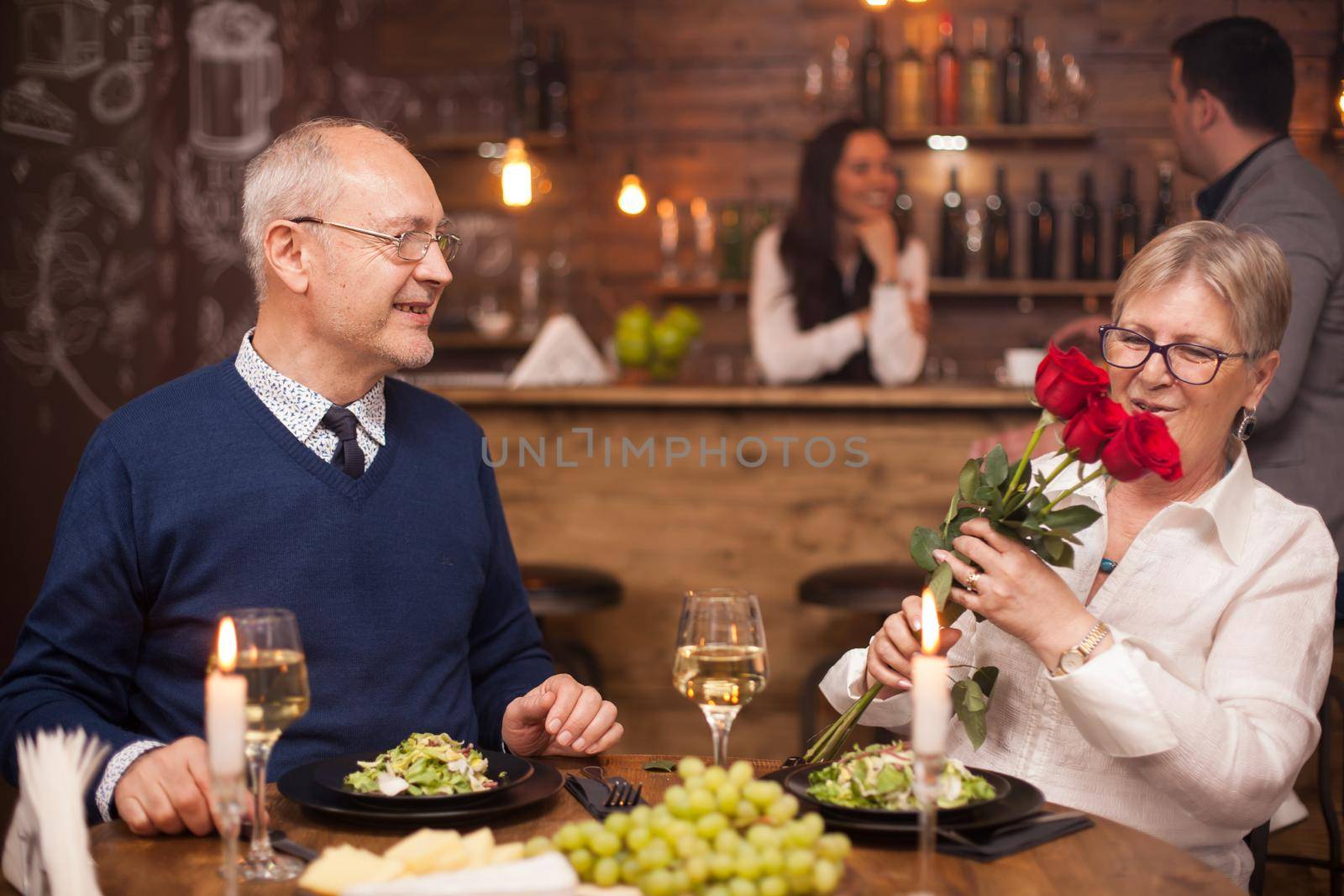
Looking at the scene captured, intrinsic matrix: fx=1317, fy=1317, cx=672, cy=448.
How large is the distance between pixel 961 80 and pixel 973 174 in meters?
0.39

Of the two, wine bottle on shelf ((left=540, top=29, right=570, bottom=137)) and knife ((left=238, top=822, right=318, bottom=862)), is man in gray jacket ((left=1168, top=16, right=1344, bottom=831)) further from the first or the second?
wine bottle on shelf ((left=540, top=29, right=570, bottom=137))

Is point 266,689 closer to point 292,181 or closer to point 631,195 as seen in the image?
point 292,181

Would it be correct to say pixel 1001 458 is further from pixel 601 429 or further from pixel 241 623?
pixel 601 429

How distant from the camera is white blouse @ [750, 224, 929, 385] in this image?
12.6ft

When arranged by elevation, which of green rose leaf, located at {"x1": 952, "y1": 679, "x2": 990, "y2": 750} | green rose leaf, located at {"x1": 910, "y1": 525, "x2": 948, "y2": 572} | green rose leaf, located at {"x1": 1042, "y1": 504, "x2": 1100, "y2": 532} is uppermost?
green rose leaf, located at {"x1": 1042, "y1": 504, "x2": 1100, "y2": 532}

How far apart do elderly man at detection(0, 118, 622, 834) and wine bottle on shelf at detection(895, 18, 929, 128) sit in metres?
3.70

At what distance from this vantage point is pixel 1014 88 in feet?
16.4

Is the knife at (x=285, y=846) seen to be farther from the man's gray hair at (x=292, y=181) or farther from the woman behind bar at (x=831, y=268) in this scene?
the woman behind bar at (x=831, y=268)

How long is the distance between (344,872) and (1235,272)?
1.22 metres

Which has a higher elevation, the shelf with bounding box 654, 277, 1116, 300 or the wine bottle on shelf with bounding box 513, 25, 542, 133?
the wine bottle on shelf with bounding box 513, 25, 542, 133

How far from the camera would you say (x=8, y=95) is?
9.27 ft

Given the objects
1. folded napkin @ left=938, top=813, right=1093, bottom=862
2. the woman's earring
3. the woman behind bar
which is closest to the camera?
folded napkin @ left=938, top=813, right=1093, bottom=862

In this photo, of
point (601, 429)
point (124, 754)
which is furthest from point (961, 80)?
point (124, 754)

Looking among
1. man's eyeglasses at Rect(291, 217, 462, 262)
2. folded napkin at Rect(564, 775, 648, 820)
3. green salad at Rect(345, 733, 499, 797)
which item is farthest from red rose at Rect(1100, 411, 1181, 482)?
man's eyeglasses at Rect(291, 217, 462, 262)
